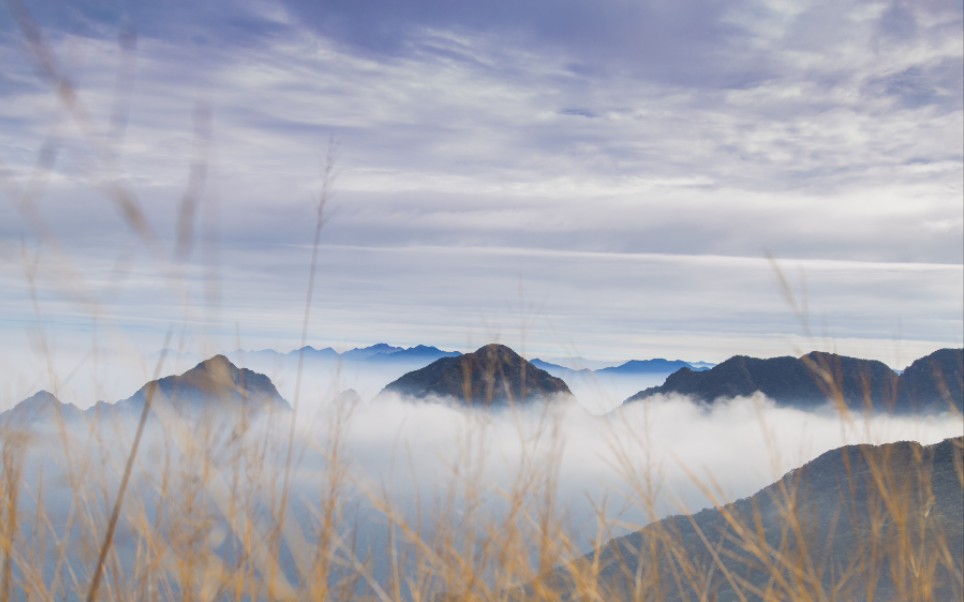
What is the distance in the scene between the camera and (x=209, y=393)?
1.55 m

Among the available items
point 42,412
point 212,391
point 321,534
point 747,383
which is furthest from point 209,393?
point 747,383

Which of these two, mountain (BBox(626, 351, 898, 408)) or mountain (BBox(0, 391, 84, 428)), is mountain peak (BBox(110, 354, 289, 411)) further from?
mountain (BBox(626, 351, 898, 408))

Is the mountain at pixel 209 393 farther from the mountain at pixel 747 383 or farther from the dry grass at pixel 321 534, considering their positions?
the mountain at pixel 747 383

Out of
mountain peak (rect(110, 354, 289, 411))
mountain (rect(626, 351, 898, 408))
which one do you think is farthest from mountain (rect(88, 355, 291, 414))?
mountain (rect(626, 351, 898, 408))

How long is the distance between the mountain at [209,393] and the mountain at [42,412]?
63mm

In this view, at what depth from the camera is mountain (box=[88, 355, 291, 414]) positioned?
1434mm

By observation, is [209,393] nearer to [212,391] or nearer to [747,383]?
[212,391]

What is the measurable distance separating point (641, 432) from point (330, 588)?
2.82 ft

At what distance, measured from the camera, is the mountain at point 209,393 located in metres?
1.43

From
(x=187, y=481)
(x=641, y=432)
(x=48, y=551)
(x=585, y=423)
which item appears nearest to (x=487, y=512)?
(x=585, y=423)

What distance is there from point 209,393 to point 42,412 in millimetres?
686

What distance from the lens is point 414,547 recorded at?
1.81m

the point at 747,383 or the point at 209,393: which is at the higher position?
the point at 747,383

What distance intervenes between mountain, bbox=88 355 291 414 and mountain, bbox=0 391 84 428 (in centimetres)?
6
